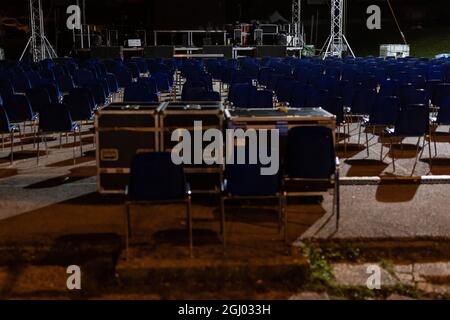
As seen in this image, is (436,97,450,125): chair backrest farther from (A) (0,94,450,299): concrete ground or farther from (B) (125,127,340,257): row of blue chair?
(B) (125,127,340,257): row of blue chair

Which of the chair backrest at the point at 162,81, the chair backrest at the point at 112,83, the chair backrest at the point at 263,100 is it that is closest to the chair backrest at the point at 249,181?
the chair backrest at the point at 263,100

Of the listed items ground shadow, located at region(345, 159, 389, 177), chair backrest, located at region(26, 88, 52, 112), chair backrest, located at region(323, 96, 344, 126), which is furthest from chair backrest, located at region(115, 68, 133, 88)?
ground shadow, located at region(345, 159, 389, 177)

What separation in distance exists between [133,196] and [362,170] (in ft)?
12.2

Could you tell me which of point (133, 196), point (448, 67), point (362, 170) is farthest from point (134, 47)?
point (133, 196)

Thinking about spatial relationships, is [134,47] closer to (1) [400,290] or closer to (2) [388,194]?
(2) [388,194]

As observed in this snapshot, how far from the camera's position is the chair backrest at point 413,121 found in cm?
759

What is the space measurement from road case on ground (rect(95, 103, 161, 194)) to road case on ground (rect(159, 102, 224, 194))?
0.09m

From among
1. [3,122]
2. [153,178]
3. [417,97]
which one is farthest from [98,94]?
[153,178]

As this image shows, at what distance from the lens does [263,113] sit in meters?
6.52

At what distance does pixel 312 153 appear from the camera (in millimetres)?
5496

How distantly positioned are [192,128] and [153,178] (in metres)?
1.44

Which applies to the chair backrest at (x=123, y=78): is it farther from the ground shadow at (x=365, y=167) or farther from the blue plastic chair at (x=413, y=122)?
the blue plastic chair at (x=413, y=122)

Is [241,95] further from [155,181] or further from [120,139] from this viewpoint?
[155,181]

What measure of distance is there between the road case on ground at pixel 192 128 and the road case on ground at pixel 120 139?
92 mm
